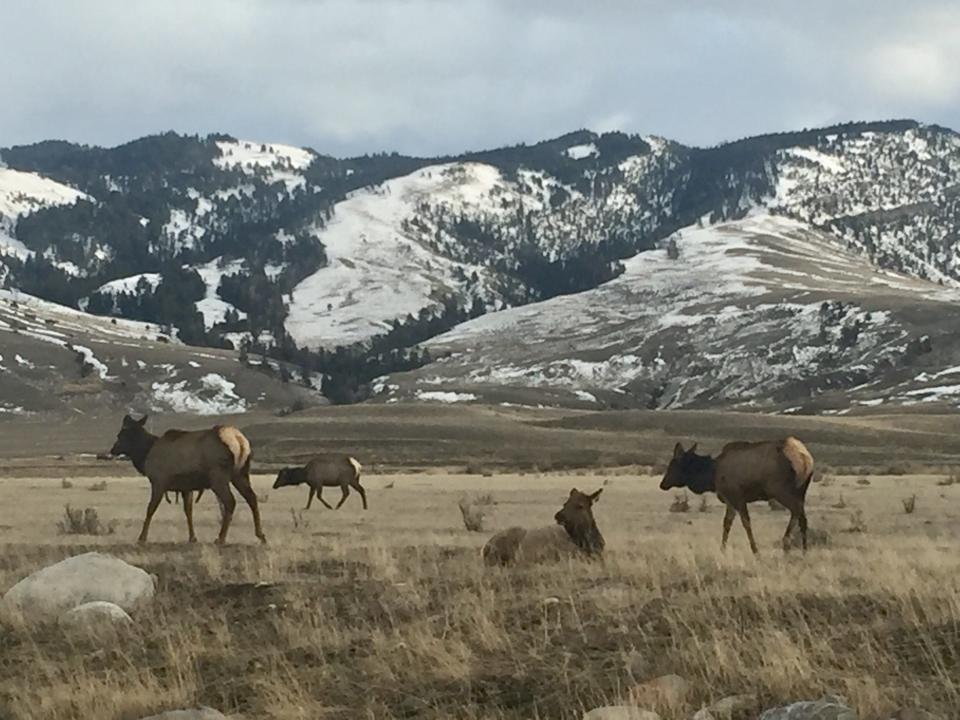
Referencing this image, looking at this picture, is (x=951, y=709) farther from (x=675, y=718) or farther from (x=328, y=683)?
(x=328, y=683)

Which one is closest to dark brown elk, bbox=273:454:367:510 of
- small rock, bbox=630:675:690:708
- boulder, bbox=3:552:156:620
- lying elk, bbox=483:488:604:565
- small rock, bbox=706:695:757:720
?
lying elk, bbox=483:488:604:565

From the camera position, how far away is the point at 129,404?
518ft

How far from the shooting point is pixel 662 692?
8.10 meters

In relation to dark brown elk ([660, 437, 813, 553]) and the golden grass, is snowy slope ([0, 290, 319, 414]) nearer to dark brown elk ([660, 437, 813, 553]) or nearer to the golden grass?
dark brown elk ([660, 437, 813, 553])

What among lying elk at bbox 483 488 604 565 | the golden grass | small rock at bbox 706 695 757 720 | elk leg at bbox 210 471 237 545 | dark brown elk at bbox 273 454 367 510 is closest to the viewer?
small rock at bbox 706 695 757 720

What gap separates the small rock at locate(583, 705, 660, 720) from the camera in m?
7.55

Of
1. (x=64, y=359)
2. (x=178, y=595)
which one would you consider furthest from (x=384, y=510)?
(x=64, y=359)

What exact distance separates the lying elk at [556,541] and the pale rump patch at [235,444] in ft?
17.7

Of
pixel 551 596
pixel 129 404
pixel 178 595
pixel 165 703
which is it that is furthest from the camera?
pixel 129 404

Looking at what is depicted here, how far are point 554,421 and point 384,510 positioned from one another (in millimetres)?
72779

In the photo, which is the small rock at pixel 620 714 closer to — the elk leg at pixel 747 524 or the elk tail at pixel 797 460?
the elk leg at pixel 747 524

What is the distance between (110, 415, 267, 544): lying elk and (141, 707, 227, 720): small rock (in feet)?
34.8

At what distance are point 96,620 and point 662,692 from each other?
5867mm

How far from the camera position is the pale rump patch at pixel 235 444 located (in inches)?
755
